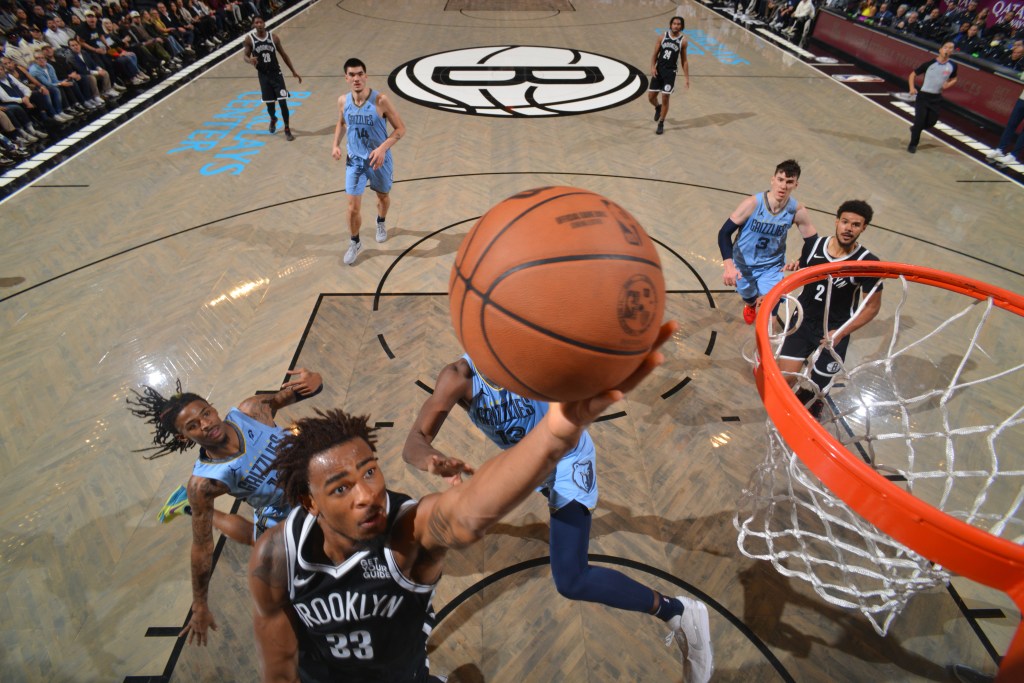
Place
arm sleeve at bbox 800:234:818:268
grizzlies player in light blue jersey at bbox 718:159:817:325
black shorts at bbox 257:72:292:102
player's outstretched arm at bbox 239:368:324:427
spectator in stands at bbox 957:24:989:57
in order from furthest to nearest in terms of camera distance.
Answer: spectator in stands at bbox 957:24:989:57, black shorts at bbox 257:72:292:102, grizzlies player in light blue jersey at bbox 718:159:817:325, arm sleeve at bbox 800:234:818:268, player's outstretched arm at bbox 239:368:324:427

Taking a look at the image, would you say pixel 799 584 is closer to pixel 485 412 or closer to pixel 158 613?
pixel 485 412

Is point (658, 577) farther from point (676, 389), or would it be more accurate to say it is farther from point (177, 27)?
point (177, 27)

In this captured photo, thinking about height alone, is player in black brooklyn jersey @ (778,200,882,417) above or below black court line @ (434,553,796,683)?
above

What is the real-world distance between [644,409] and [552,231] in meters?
2.92

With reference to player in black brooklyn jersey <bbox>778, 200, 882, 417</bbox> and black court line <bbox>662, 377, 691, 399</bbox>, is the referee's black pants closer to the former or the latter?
player in black brooklyn jersey <bbox>778, 200, 882, 417</bbox>

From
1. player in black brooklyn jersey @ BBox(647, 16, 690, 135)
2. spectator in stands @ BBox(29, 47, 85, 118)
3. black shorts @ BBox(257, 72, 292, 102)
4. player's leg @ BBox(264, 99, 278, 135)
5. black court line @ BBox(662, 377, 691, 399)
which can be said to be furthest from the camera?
spectator in stands @ BBox(29, 47, 85, 118)

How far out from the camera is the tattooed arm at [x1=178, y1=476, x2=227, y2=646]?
2.53m

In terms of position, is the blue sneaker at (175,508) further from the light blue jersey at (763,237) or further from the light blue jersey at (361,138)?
the light blue jersey at (763,237)

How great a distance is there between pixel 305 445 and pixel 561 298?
1026mm

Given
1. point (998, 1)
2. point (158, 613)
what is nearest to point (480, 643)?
point (158, 613)

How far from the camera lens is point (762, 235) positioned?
423 cm

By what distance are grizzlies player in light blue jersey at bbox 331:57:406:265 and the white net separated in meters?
3.77

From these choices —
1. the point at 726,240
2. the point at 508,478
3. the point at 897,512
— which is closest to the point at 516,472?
the point at 508,478

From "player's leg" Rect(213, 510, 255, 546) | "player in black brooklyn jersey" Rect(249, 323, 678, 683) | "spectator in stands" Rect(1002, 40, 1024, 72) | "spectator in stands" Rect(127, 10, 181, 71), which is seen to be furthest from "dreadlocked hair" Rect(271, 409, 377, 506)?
"spectator in stands" Rect(127, 10, 181, 71)
